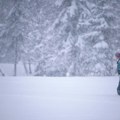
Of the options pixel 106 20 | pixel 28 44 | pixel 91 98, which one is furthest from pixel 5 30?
pixel 91 98

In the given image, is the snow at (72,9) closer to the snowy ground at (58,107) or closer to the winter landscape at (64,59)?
the winter landscape at (64,59)

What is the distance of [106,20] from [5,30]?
14.6 meters

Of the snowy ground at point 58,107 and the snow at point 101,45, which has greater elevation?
the snow at point 101,45

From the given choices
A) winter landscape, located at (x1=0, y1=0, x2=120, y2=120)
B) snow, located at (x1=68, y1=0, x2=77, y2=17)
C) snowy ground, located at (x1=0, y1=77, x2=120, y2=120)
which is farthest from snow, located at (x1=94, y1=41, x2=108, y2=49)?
snowy ground, located at (x1=0, y1=77, x2=120, y2=120)

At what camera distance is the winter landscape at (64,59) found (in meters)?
9.07

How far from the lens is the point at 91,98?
11242 millimetres

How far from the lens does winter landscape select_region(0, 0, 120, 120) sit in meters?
9.07

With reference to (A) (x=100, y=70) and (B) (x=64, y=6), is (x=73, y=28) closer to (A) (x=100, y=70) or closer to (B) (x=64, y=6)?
(B) (x=64, y=6)

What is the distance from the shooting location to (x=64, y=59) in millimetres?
29406

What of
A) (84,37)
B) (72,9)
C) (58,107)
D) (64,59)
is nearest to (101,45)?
(84,37)

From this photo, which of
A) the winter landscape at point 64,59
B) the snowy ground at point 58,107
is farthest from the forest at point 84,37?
the snowy ground at point 58,107

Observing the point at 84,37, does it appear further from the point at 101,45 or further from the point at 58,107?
the point at 58,107

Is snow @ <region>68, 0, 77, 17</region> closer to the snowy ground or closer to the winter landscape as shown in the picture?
the winter landscape

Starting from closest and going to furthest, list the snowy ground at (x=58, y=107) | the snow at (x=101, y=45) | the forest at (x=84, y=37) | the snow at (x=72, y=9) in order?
the snowy ground at (x=58, y=107)
the snow at (x=101, y=45)
the snow at (x=72, y=9)
the forest at (x=84, y=37)
